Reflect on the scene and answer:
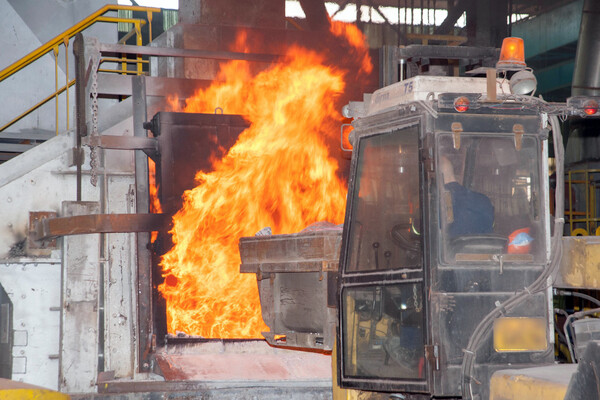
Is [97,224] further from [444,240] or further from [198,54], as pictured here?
[444,240]

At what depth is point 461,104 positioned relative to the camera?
453 cm

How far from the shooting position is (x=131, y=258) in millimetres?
8586

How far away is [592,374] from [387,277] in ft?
4.84

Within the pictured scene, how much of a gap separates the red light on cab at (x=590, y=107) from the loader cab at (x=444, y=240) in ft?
0.89

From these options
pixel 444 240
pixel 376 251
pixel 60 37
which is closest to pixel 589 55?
pixel 60 37

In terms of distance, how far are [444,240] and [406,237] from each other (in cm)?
31

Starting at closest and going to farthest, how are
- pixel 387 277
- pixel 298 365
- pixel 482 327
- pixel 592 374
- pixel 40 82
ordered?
pixel 592 374 < pixel 482 327 < pixel 387 277 < pixel 298 365 < pixel 40 82

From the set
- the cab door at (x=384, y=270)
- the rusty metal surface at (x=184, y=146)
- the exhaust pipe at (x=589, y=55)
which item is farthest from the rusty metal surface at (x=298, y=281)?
the exhaust pipe at (x=589, y=55)

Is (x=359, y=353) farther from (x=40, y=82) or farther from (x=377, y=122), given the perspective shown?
(x=40, y=82)

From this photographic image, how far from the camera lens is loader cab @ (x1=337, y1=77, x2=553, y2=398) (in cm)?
440

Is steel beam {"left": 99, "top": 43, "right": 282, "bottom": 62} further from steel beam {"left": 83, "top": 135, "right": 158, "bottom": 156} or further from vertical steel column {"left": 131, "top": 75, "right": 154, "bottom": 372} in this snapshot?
steel beam {"left": 83, "top": 135, "right": 158, "bottom": 156}

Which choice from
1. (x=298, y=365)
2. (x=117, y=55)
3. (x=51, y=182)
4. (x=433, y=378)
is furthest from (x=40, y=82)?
(x=433, y=378)

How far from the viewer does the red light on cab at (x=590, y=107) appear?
4574 mm

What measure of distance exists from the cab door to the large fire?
3.69 m
